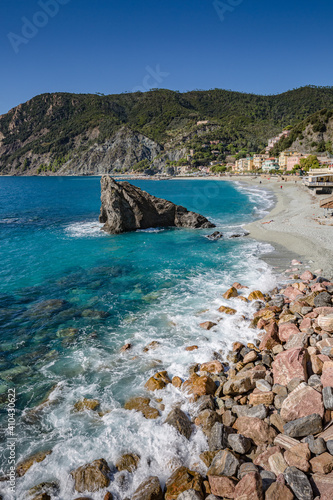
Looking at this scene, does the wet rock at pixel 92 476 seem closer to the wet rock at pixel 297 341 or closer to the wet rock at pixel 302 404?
the wet rock at pixel 302 404

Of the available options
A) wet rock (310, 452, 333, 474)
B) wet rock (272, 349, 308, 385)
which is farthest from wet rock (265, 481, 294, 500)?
wet rock (272, 349, 308, 385)

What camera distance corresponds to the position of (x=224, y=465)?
683cm

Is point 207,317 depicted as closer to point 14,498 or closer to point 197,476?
point 197,476

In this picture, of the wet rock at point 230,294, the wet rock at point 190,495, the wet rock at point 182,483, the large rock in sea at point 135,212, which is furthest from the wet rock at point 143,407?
the large rock in sea at point 135,212

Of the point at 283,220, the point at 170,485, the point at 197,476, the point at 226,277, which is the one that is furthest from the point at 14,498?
the point at 283,220

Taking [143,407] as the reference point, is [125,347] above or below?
above

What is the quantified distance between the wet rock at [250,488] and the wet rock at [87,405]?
533cm

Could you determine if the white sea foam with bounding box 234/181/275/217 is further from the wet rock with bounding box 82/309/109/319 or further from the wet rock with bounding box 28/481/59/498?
the wet rock with bounding box 28/481/59/498

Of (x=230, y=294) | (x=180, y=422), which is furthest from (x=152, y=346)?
(x=230, y=294)

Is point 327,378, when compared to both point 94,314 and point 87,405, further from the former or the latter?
point 94,314

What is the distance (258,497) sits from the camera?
591cm

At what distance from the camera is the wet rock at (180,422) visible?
8375 mm

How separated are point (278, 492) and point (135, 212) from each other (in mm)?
34886

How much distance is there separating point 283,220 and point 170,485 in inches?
1449
